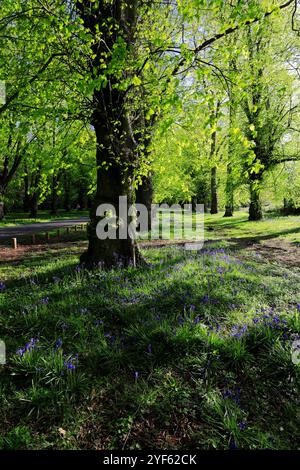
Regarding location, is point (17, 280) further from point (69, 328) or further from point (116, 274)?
point (69, 328)

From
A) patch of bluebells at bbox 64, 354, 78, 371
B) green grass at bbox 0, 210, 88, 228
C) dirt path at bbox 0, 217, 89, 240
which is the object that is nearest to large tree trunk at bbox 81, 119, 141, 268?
patch of bluebells at bbox 64, 354, 78, 371

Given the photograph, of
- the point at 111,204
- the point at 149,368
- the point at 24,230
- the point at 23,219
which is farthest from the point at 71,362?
the point at 23,219

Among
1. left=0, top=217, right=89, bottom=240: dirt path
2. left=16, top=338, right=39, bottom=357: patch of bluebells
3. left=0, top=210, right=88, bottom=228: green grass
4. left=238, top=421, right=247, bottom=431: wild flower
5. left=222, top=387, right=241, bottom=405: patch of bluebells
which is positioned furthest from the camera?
left=0, top=210, right=88, bottom=228: green grass

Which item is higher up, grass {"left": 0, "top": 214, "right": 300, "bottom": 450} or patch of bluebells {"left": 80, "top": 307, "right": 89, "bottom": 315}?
patch of bluebells {"left": 80, "top": 307, "right": 89, "bottom": 315}

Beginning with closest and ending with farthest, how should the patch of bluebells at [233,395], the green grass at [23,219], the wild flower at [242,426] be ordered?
the wild flower at [242,426] < the patch of bluebells at [233,395] < the green grass at [23,219]

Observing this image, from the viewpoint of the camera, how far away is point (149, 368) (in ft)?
9.95

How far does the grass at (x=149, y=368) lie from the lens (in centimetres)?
230

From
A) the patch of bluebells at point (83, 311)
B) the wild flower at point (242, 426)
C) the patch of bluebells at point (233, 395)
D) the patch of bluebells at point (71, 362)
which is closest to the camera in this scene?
the wild flower at point (242, 426)

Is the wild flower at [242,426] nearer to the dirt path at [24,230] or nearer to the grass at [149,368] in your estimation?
the grass at [149,368]

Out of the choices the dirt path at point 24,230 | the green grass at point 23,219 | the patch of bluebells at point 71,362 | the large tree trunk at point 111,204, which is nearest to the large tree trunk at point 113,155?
the large tree trunk at point 111,204

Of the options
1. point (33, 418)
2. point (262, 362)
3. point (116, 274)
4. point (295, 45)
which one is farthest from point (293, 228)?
point (33, 418)

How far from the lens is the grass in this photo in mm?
2301

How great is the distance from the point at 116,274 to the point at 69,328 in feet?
7.10

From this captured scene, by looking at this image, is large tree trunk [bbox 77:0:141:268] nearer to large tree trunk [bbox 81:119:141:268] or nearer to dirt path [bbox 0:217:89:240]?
large tree trunk [bbox 81:119:141:268]
